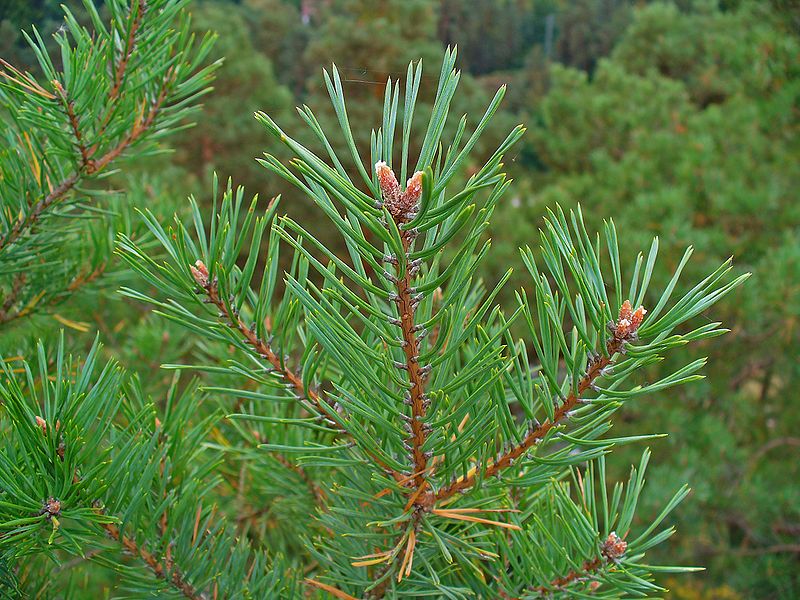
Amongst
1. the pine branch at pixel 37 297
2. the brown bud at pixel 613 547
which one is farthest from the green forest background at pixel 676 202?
the brown bud at pixel 613 547

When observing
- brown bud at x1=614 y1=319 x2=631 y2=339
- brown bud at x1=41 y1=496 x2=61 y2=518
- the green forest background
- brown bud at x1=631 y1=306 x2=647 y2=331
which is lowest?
the green forest background

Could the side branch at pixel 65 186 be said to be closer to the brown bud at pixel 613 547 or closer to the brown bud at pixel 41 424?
the brown bud at pixel 41 424

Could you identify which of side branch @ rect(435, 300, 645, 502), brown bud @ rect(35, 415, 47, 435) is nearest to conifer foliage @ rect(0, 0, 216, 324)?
brown bud @ rect(35, 415, 47, 435)

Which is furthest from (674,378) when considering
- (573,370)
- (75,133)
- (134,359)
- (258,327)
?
(134,359)

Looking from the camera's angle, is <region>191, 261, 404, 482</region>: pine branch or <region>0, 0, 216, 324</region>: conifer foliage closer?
<region>191, 261, 404, 482</region>: pine branch

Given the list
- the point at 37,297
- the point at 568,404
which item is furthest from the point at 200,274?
the point at 37,297

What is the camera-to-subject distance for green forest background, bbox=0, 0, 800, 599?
2.86ft

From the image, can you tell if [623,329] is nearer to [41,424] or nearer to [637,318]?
[637,318]

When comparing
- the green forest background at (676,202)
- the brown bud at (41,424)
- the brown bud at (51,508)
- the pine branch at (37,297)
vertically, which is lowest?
the green forest background at (676,202)

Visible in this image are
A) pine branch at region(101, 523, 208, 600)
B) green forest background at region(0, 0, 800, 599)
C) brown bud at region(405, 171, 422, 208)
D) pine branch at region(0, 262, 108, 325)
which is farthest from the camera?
green forest background at region(0, 0, 800, 599)

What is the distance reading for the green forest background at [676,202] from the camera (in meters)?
0.87

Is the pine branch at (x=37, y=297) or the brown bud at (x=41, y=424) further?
the pine branch at (x=37, y=297)

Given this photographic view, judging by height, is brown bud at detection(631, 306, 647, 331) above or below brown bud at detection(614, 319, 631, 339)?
above

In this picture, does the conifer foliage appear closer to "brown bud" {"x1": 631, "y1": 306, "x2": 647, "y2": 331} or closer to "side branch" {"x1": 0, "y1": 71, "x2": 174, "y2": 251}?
"side branch" {"x1": 0, "y1": 71, "x2": 174, "y2": 251}
